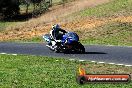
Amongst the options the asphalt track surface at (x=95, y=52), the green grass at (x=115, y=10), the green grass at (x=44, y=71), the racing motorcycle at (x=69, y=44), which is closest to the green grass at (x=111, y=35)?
the asphalt track surface at (x=95, y=52)

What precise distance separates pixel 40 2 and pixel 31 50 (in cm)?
5731

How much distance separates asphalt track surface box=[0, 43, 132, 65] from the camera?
2309 centimetres

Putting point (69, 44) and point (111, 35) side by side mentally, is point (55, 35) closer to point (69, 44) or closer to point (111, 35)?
point (69, 44)

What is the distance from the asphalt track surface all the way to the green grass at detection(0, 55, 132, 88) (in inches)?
64.9

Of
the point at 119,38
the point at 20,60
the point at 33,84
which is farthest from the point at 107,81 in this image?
the point at 119,38

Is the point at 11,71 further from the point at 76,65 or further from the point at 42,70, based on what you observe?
the point at 76,65

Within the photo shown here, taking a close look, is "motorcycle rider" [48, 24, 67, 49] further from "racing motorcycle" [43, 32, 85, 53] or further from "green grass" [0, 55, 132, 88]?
"green grass" [0, 55, 132, 88]

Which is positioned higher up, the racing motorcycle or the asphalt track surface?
the racing motorcycle

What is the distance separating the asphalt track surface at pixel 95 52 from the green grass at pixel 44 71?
1.65 metres

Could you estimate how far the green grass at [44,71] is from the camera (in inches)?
616

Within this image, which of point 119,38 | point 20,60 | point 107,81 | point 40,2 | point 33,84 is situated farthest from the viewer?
point 40,2

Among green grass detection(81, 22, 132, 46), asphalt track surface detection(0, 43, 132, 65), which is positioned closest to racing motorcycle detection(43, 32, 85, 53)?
asphalt track surface detection(0, 43, 132, 65)

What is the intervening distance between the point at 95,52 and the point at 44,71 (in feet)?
26.7

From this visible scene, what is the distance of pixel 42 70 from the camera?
19.3 m
